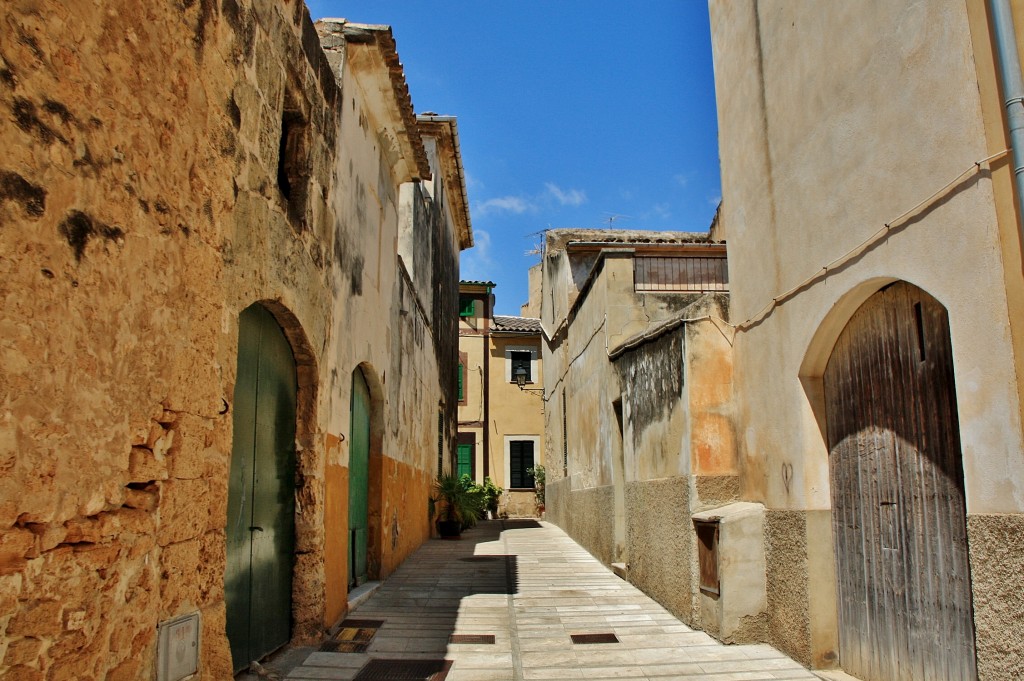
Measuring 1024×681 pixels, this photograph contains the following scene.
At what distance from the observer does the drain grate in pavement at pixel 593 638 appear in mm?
6492

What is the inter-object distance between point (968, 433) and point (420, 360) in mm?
11155

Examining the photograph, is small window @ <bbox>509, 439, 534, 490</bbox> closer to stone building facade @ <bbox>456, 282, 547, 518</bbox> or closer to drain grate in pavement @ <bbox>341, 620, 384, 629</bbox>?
stone building facade @ <bbox>456, 282, 547, 518</bbox>

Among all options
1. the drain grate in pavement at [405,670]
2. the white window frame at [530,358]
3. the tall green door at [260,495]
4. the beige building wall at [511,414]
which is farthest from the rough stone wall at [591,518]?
the white window frame at [530,358]

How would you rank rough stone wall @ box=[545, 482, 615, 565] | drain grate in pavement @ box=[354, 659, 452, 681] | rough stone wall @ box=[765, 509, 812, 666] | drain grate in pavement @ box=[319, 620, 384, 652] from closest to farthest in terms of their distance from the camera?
1. drain grate in pavement @ box=[354, 659, 452, 681]
2. rough stone wall @ box=[765, 509, 812, 666]
3. drain grate in pavement @ box=[319, 620, 384, 652]
4. rough stone wall @ box=[545, 482, 615, 565]

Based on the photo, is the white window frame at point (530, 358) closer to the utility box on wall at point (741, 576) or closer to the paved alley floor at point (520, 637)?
the paved alley floor at point (520, 637)

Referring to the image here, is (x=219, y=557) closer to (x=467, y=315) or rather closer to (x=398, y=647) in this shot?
(x=398, y=647)

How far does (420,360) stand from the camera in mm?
Result: 14234

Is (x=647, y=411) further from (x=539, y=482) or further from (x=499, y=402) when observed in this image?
(x=499, y=402)

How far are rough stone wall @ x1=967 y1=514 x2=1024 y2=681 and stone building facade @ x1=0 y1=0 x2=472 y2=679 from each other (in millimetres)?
3679

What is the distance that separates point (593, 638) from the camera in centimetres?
660

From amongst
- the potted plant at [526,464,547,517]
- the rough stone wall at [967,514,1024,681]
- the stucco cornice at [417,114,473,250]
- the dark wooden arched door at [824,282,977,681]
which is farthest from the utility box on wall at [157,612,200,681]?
the potted plant at [526,464,547,517]

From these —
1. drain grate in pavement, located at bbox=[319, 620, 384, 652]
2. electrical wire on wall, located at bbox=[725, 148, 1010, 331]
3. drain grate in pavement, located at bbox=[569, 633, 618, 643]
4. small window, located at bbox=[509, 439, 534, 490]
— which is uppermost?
electrical wire on wall, located at bbox=[725, 148, 1010, 331]

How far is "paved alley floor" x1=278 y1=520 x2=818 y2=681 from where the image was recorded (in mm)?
5496

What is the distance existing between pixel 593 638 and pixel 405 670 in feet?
5.90
